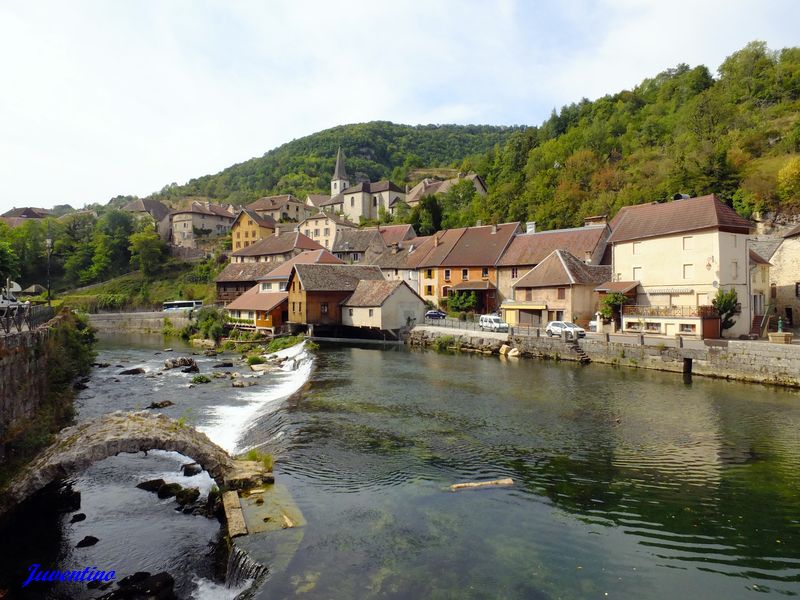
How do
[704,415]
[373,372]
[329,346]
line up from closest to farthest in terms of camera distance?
[704,415] < [373,372] < [329,346]

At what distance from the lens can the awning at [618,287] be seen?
39031mm

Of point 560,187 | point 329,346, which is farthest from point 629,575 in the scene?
point 560,187

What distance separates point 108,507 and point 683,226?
39.7 m

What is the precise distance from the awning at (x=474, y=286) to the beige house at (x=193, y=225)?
64.6 metres

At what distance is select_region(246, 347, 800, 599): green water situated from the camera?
31.9ft

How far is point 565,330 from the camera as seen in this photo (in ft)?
124

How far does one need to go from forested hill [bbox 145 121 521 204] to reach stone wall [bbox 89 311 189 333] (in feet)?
227

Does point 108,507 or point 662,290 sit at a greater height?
point 662,290

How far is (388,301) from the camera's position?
4791 centimetres

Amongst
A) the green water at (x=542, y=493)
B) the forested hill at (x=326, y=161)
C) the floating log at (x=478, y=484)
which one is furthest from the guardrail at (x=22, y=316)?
the forested hill at (x=326, y=161)

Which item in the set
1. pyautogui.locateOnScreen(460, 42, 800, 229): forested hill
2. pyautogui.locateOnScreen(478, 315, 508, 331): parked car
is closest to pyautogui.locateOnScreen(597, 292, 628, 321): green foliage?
pyautogui.locateOnScreen(478, 315, 508, 331): parked car

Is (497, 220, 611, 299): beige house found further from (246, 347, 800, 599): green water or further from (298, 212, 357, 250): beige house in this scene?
(298, 212, 357, 250): beige house

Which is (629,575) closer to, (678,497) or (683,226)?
(678,497)
